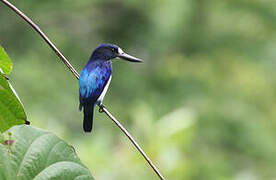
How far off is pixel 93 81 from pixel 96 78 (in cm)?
3

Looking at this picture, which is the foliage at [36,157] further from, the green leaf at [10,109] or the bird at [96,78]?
the bird at [96,78]

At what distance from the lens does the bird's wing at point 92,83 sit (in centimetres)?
214

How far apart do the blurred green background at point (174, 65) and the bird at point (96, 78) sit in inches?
195

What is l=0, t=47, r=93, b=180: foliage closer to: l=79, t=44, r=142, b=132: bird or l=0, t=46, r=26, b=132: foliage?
l=0, t=46, r=26, b=132: foliage

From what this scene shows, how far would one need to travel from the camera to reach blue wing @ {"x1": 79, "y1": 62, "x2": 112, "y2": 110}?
214 centimetres

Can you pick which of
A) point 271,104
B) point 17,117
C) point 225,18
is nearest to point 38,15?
point 225,18

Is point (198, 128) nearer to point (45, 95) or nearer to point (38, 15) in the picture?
point (45, 95)

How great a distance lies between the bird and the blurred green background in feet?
16.2

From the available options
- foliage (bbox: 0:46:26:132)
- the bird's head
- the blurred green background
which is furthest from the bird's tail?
the blurred green background

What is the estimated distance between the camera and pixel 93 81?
87.5 inches

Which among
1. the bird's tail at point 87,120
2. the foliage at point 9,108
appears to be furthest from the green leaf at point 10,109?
the bird's tail at point 87,120

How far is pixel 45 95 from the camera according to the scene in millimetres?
7723

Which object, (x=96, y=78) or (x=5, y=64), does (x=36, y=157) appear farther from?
(x=96, y=78)

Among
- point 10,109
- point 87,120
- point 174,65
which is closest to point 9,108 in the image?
point 10,109
